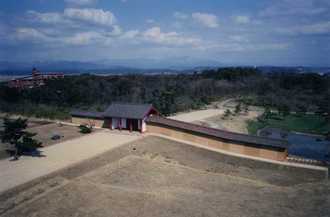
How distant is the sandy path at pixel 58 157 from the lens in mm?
16375

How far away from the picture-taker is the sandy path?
1638 cm

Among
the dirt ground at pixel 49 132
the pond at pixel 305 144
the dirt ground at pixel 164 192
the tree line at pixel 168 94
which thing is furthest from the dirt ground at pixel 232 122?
the dirt ground at pixel 49 132

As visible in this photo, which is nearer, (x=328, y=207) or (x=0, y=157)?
(x=328, y=207)

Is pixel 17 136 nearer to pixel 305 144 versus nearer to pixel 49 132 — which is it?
pixel 49 132

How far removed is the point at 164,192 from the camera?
14859mm

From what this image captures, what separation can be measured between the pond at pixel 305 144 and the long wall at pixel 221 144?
488 centimetres

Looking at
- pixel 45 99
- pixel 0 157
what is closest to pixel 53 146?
pixel 0 157

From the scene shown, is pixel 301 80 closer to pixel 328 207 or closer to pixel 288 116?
pixel 288 116

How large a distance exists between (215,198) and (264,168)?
7.45 meters

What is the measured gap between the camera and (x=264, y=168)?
2027 cm

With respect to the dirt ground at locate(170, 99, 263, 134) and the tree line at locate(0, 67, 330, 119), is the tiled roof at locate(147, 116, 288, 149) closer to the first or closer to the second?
the dirt ground at locate(170, 99, 263, 134)

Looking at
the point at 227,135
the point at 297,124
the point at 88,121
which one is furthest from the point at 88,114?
the point at 297,124

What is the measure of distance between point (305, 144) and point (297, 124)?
9.15 meters

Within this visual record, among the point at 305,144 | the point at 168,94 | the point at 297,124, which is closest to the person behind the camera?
the point at 305,144
